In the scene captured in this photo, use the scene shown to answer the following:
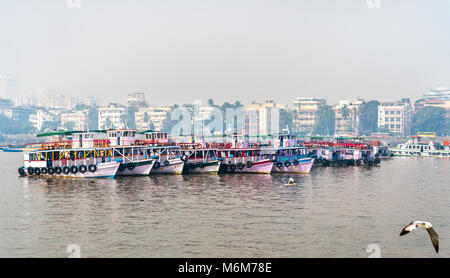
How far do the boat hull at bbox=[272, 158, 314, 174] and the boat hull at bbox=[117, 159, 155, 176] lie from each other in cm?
1956

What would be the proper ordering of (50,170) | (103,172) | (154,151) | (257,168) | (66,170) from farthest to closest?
(154,151) < (257,168) < (50,170) < (66,170) < (103,172)

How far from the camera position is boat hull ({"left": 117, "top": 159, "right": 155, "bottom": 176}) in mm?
66750

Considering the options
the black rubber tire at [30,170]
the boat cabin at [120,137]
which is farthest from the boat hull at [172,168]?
the black rubber tire at [30,170]

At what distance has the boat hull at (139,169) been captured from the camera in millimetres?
66750

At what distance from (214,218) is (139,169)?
97.2 ft

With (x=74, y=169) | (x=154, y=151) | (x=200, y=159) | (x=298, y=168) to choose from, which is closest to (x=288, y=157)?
(x=298, y=168)

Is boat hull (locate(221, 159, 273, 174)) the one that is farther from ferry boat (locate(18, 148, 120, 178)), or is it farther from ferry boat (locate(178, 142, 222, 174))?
ferry boat (locate(18, 148, 120, 178))

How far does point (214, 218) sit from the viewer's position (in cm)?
3941

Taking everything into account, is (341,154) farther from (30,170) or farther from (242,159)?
(30,170)

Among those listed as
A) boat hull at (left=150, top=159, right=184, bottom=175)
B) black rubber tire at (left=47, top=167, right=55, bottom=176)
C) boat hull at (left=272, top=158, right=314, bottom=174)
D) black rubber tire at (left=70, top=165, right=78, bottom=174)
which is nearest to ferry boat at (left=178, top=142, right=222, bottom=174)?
boat hull at (left=150, top=159, right=184, bottom=175)

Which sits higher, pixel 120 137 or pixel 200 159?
pixel 120 137

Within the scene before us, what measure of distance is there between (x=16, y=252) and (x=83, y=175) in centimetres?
3436

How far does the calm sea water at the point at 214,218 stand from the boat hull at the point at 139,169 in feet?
13.0
